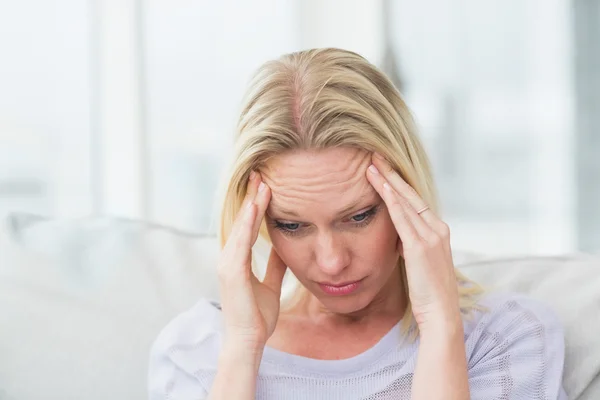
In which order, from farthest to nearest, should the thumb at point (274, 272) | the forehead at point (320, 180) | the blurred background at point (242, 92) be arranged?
the blurred background at point (242, 92) → the thumb at point (274, 272) → the forehead at point (320, 180)

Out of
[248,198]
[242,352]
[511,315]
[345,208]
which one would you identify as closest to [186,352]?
[242,352]

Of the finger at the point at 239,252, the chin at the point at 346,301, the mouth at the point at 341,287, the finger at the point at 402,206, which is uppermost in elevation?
the finger at the point at 402,206

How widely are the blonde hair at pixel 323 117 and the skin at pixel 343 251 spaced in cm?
3

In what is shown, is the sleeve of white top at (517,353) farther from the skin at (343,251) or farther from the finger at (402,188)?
the finger at (402,188)

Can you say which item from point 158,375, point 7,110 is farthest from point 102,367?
point 7,110

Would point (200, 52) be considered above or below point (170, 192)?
above

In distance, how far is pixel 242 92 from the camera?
10.5ft

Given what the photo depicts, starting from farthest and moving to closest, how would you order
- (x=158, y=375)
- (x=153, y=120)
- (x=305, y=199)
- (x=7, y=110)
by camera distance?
(x=153, y=120) < (x=7, y=110) < (x=158, y=375) < (x=305, y=199)

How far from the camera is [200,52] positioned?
3.47 metres

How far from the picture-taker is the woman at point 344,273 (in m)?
1.38

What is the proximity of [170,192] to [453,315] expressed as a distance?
2.23m

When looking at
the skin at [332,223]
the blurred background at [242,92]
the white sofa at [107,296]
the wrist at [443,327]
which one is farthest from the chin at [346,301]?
the blurred background at [242,92]

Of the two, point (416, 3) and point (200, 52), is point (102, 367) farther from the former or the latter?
point (416, 3)

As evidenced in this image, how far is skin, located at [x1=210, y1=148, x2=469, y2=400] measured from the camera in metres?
1.36
